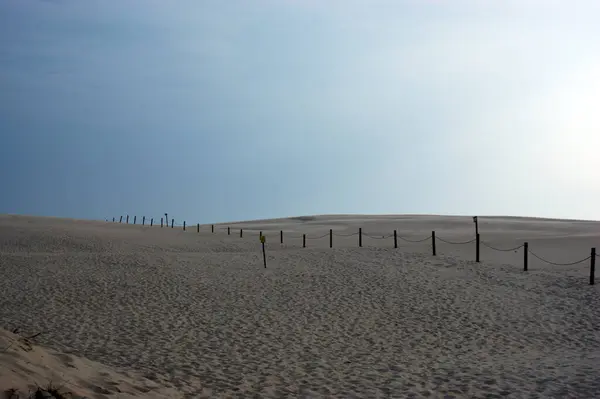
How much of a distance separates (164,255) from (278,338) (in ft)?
47.8

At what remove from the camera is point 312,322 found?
43.5 feet

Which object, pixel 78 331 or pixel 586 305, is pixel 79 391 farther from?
pixel 586 305

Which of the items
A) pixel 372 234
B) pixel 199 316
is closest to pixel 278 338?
pixel 199 316

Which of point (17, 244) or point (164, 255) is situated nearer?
point (164, 255)

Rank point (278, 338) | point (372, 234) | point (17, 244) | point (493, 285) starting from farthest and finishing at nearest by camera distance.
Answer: point (372, 234)
point (17, 244)
point (493, 285)
point (278, 338)

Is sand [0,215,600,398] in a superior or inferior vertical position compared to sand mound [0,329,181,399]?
inferior

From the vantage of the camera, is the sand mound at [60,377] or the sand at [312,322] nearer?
the sand mound at [60,377]

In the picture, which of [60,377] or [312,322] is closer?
[60,377]

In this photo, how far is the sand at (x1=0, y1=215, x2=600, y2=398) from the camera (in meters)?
8.34

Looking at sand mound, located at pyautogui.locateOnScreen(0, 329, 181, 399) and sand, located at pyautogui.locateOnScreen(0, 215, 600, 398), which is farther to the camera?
sand, located at pyautogui.locateOnScreen(0, 215, 600, 398)

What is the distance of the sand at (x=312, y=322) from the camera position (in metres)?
8.34

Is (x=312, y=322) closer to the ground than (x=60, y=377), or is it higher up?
closer to the ground

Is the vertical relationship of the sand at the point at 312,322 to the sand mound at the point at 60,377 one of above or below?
below

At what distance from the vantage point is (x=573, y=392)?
305 inches
